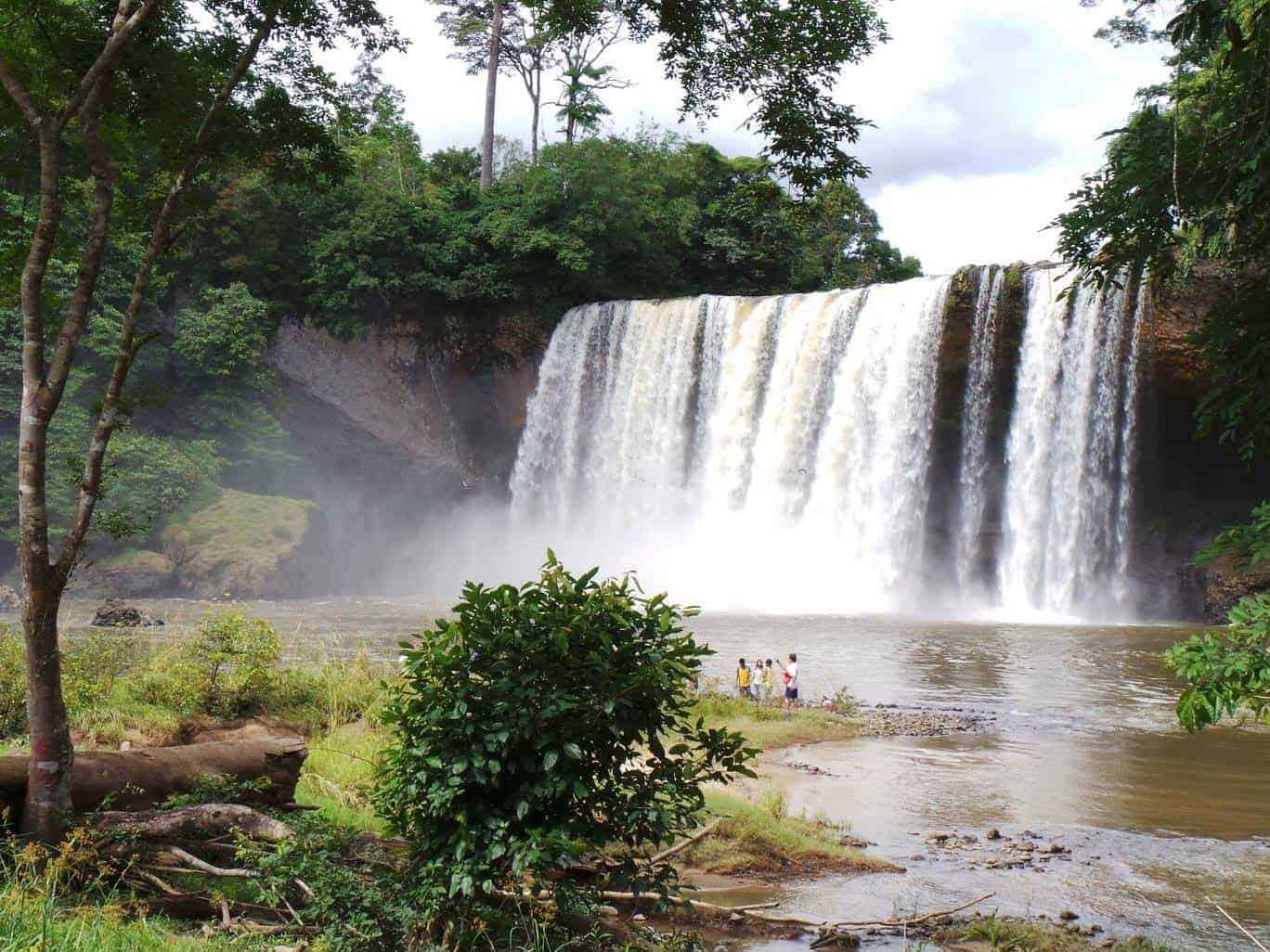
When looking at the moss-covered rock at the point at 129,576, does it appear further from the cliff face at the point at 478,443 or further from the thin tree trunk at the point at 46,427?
the thin tree trunk at the point at 46,427

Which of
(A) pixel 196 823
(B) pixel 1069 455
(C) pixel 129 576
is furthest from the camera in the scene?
(C) pixel 129 576

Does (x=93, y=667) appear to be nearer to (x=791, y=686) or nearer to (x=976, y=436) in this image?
(x=791, y=686)

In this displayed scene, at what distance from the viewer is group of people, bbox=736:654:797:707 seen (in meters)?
13.9

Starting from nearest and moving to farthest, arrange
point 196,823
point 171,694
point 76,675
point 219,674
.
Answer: point 196,823 < point 171,694 < point 76,675 < point 219,674

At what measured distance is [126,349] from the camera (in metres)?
6.17

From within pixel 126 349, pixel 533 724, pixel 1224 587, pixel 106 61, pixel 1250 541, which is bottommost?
pixel 533 724

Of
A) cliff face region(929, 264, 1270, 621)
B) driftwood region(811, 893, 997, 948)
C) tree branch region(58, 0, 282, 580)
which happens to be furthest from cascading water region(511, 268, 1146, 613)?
tree branch region(58, 0, 282, 580)

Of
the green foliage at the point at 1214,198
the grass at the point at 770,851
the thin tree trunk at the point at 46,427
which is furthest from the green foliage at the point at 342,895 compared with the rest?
the green foliage at the point at 1214,198

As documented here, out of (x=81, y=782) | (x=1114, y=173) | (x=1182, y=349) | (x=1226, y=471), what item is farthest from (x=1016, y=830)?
(x=1226, y=471)

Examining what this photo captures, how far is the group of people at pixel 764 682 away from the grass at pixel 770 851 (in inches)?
219

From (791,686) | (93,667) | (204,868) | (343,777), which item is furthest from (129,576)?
(204,868)

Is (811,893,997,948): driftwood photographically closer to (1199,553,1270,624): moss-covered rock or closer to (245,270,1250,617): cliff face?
(1199,553,1270,624): moss-covered rock

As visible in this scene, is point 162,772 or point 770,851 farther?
point 770,851

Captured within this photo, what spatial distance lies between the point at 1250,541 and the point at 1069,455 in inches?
831
